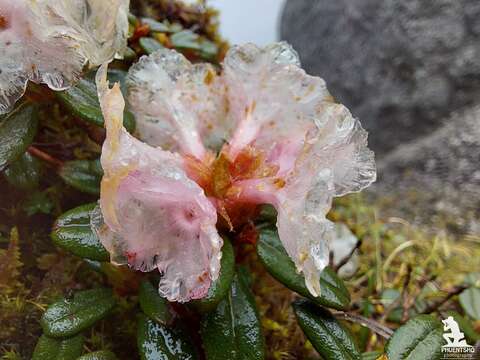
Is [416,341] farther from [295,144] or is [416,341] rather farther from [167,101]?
[167,101]

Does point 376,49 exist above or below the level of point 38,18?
below

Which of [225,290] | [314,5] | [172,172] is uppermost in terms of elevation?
[172,172]

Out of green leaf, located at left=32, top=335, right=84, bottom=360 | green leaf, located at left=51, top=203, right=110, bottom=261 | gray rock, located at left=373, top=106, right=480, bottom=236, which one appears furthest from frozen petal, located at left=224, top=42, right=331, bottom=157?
A: gray rock, located at left=373, top=106, right=480, bottom=236

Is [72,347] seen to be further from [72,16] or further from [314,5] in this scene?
[314,5]

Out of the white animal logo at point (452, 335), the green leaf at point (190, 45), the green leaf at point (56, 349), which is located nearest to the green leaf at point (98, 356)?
the green leaf at point (56, 349)

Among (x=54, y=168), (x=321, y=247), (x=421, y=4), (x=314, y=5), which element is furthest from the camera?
(x=314, y=5)

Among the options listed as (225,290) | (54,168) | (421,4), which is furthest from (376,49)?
(225,290)

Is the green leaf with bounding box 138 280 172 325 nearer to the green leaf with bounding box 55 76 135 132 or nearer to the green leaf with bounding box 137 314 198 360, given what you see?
the green leaf with bounding box 137 314 198 360

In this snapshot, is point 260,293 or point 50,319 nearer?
point 50,319
